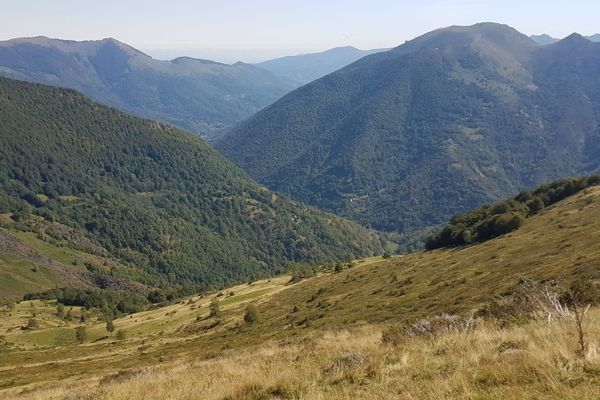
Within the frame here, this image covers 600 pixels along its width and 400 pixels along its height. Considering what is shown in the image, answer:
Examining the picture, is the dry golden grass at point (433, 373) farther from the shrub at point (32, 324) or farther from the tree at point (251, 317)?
the shrub at point (32, 324)

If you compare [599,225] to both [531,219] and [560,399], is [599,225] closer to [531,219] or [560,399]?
[531,219]

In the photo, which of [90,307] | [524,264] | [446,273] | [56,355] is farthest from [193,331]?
[90,307]

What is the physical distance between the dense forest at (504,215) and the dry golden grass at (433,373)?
58022 mm

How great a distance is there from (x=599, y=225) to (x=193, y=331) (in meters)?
58.1

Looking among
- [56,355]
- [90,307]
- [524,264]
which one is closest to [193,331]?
[56,355]

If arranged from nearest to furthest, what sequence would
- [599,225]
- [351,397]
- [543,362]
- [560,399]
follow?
1. [560,399]
2. [543,362]
3. [351,397]
4. [599,225]

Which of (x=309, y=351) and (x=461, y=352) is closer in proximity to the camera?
(x=461, y=352)

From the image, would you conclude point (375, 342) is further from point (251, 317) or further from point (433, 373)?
point (251, 317)

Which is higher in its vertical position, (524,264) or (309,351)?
(309,351)

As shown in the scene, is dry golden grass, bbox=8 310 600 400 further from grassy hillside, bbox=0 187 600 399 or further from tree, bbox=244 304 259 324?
tree, bbox=244 304 259 324

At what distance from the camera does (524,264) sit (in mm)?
43875

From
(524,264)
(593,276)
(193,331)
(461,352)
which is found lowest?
(193,331)

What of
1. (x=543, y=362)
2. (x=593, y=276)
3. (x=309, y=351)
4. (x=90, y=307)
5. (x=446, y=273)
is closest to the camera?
(x=543, y=362)

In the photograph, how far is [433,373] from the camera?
11547 millimetres
